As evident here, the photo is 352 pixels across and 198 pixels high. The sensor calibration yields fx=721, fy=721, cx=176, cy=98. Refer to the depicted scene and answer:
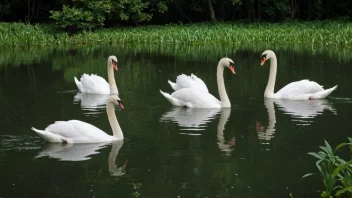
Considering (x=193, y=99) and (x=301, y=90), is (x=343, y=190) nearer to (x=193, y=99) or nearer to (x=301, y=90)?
(x=193, y=99)

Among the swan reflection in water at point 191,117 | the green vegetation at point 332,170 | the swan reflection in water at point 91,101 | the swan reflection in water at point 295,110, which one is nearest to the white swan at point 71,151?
the swan reflection in water at point 191,117

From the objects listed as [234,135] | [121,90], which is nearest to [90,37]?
[121,90]

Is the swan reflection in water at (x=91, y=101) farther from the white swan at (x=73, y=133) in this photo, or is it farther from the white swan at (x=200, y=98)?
the white swan at (x=73, y=133)

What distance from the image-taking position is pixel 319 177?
808 cm

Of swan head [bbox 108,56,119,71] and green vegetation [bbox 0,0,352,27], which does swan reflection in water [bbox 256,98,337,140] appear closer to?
swan head [bbox 108,56,119,71]

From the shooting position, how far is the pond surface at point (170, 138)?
7.81m

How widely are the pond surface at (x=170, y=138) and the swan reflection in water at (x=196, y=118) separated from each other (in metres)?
0.02

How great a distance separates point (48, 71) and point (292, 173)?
486 inches

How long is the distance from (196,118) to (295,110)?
6.37 feet

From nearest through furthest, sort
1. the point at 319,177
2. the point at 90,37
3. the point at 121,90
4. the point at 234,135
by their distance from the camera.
→ the point at 319,177, the point at 234,135, the point at 121,90, the point at 90,37

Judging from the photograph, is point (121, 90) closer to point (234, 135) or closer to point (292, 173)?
point (234, 135)

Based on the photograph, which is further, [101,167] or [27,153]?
[27,153]

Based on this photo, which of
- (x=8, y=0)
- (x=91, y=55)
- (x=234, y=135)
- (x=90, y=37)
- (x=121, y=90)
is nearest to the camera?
(x=234, y=135)

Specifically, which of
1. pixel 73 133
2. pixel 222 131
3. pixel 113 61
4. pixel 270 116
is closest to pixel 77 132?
pixel 73 133
